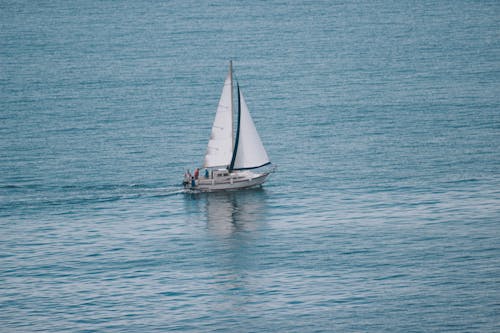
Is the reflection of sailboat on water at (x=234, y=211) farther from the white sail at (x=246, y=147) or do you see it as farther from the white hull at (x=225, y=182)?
the white sail at (x=246, y=147)

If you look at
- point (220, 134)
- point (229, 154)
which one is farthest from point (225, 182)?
point (220, 134)

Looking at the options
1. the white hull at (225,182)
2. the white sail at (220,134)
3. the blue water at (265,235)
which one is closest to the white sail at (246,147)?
the white sail at (220,134)

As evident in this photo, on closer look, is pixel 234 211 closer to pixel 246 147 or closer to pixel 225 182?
pixel 225 182

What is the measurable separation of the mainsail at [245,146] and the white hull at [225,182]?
56.7 inches

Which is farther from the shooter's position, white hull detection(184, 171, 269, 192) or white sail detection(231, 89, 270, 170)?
white sail detection(231, 89, 270, 170)

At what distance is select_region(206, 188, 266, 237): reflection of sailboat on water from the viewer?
143125mm

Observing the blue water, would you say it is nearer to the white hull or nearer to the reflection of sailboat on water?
the reflection of sailboat on water

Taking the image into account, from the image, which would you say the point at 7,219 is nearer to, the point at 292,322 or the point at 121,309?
the point at 121,309

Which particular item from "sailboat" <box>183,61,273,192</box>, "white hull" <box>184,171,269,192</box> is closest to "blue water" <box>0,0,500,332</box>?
"white hull" <box>184,171,269,192</box>

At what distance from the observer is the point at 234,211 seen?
149 meters

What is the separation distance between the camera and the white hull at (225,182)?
156125mm

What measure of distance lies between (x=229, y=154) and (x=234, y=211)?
35.8 feet

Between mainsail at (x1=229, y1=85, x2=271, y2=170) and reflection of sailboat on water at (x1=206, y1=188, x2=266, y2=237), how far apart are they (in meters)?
3.39

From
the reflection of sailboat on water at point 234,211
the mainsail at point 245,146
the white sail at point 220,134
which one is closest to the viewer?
the reflection of sailboat on water at point 234,211
